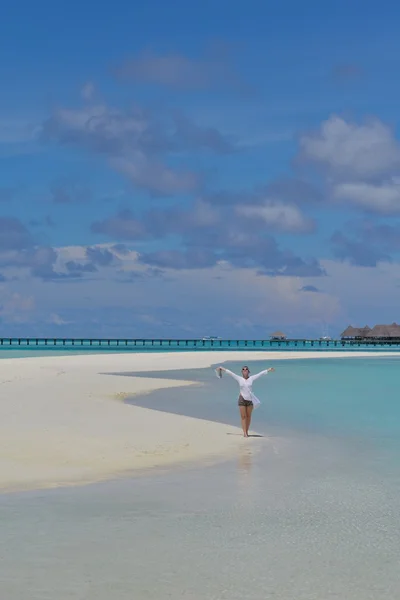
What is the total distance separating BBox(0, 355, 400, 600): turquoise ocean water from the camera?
867 cm

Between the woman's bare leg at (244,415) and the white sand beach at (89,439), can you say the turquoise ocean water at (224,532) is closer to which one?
the white sand beach at (89,439)

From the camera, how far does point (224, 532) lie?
1094 cm

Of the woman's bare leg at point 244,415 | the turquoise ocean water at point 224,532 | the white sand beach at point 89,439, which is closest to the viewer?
the turquoise ocean water at point 224,532

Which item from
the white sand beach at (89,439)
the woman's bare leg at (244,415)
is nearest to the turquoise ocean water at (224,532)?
the white sand beach at (89,439)

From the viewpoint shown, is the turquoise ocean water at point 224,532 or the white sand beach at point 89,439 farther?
the white sand beach at point 89,439

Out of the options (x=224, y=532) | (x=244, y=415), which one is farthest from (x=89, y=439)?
(x=224, y=532)

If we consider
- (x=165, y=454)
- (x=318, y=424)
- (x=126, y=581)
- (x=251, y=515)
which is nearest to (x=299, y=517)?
(x=251, y=515)

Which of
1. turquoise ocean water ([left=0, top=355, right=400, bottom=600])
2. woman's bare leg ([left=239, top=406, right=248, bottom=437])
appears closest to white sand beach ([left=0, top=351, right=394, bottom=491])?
woman's bare leg ([left=239, top=406, right=248, bottom=437])

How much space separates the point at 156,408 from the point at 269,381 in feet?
65.6

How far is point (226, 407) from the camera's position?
29.6m

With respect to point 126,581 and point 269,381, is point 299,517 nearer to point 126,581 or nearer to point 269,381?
point 126,581

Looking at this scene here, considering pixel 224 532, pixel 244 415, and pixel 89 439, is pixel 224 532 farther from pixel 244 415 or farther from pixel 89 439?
pixel 244 415

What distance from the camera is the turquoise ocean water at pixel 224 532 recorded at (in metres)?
8.67

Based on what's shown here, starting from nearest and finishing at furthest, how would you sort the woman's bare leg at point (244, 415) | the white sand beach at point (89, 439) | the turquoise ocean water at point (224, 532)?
1. the turquoise ocean water at point (224, 532)
2. the white sand beach at point (89, 439)
3. the woman's bare leg at point (244, 415)
